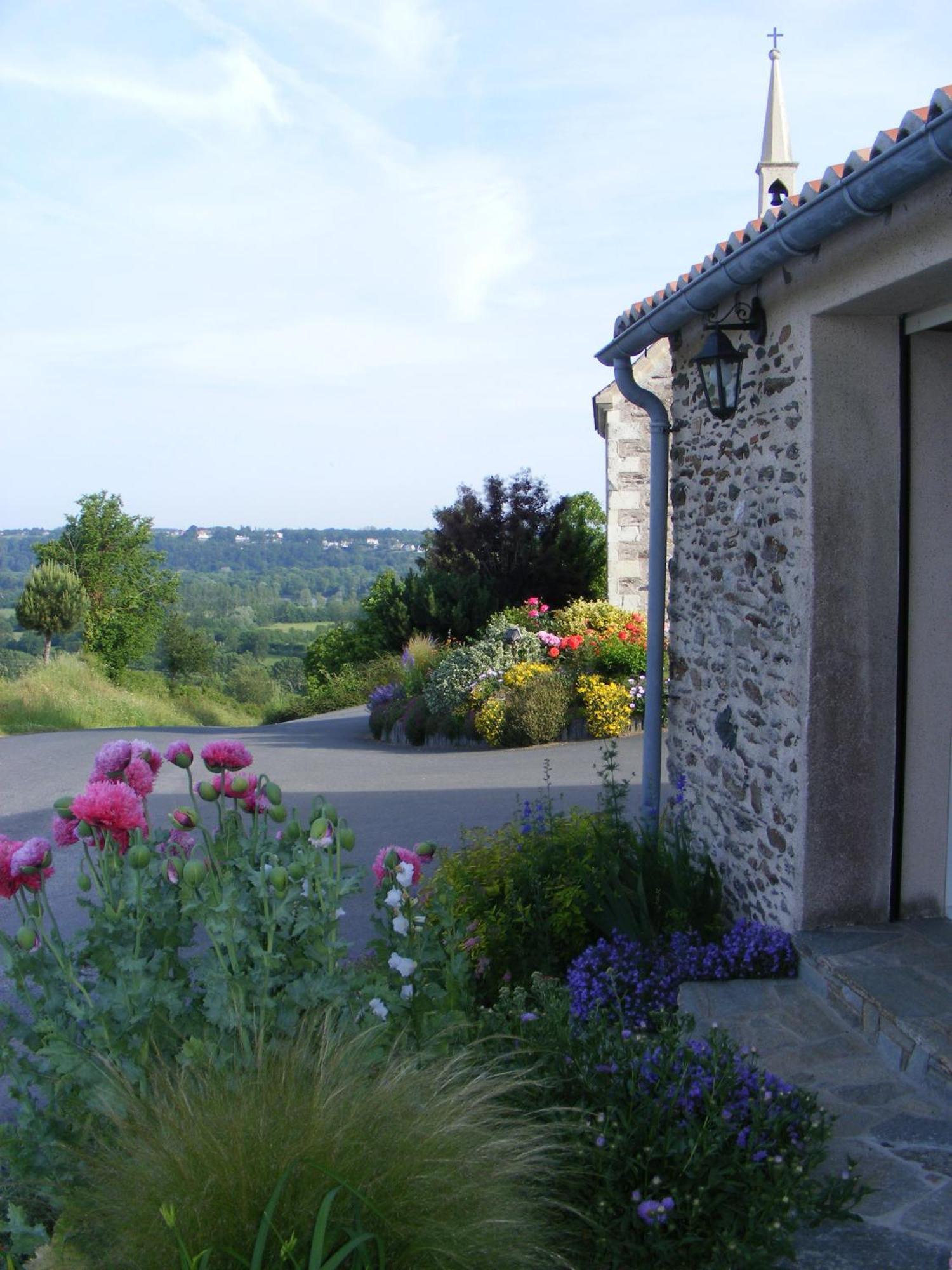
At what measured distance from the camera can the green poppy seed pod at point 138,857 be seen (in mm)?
2512

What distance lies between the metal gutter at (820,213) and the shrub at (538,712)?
7869 mm

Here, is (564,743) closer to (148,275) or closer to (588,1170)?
(148,275)

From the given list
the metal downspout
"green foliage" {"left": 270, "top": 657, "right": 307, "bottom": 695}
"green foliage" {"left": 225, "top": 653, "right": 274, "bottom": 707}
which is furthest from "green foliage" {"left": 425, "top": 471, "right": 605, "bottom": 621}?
"green foliage" {"left": 270, "top": 657, "right": 307, "bottom": 695}

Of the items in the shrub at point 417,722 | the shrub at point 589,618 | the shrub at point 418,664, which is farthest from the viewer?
the shrub at point 418,664

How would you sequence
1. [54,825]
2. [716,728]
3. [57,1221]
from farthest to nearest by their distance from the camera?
1. [716,728]
2. [54,825]
3. [57,1221]

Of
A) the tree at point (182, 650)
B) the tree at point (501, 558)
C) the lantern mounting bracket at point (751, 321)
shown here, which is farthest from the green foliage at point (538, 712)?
the tree at point (182, 650)

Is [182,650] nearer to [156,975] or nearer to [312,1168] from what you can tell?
[156,975]

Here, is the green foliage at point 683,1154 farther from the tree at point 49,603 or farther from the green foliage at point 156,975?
the tree at point 49,603

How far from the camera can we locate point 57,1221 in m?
2.29

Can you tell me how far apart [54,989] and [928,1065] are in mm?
2580

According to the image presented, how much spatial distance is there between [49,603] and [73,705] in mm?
12624

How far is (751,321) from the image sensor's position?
14.5 feet

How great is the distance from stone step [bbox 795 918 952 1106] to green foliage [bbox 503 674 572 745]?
8506 mm

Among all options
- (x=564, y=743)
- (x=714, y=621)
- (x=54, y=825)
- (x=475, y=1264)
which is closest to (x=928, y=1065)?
(x=475, y=1264)
